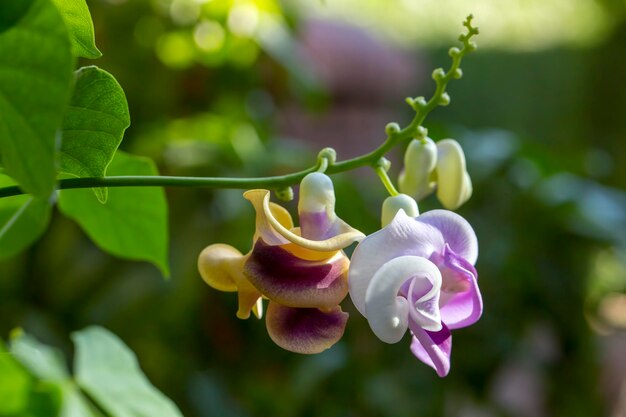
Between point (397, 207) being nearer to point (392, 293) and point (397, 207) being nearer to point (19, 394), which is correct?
point (392, 293)

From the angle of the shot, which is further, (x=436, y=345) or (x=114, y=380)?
(x=114, y=380)

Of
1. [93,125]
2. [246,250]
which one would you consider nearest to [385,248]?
[93,125]

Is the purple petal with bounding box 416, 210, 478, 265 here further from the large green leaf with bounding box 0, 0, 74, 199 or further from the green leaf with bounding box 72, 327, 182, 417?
the green leaf with bounding box 72, 327, 182, 417

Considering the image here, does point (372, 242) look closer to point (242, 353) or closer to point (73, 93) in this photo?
point (73, 93)

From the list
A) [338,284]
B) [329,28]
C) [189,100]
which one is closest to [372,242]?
[338,284]

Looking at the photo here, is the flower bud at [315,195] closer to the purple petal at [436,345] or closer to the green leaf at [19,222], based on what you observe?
the purple petal at [436,345]

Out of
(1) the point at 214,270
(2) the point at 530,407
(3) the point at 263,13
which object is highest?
(1) the point at 214,270

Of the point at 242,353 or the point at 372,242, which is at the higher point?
the point at 372,242
